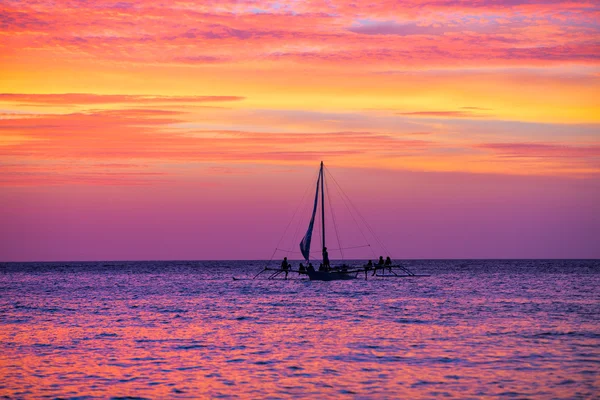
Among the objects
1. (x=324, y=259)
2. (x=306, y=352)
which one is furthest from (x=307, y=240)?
(x=306, y=352)

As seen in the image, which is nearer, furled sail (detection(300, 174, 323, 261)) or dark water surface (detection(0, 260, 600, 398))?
dark water surface (detection(0, 260, 600, 398))

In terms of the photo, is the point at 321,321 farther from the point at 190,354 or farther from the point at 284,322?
the point at 190,354

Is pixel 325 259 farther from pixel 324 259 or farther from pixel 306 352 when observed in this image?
pixel 306 352

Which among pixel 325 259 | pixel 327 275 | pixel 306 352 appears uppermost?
pixel 325 259

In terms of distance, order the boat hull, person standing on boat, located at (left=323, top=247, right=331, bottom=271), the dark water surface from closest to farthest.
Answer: the dark water surface < person standing on boat, located at (left=323, top=247, right=331, bottom=271) < the boat hull

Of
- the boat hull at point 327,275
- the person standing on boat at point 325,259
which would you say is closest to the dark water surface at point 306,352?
the person standing on boat at point 325,259

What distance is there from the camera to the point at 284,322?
46094 millimetres

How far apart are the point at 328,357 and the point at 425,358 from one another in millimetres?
3780

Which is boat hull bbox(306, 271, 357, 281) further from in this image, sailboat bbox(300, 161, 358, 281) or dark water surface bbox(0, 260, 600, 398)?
dark water surface bbox(0, 260, 600, 398)

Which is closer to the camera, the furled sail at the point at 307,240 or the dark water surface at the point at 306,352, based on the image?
the dark water surface at the point at 306,352

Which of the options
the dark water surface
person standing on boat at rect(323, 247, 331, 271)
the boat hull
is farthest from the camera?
the boat hull

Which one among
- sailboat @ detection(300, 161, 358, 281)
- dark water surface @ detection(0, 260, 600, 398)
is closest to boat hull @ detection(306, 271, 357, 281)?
sailboat @ detection(300, 161, 358, 281)

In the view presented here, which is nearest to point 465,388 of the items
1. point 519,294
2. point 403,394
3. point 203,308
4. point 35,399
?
point 403,394

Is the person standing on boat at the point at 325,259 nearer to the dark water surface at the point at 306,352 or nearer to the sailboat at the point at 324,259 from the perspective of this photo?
the sailboat at the point at 324,259
